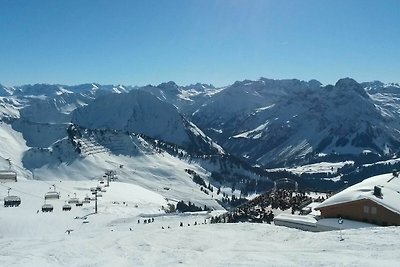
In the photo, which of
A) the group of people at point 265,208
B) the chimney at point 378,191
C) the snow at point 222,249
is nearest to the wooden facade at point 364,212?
the chimney at point 378,191

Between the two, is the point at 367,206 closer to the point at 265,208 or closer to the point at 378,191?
the point at 378,191

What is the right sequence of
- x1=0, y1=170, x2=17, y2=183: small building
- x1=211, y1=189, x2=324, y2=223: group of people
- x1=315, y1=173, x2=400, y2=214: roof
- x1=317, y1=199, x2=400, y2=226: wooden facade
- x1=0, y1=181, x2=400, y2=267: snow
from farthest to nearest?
x1=0, y1=170, x2=17, y2=183: small building → x1=211, y1=189, x2=324, y2=223: group of people → x1=315, y1=173, x2=400, y2=214: roof → x1=317, y1=199, x2=400, y2=226: wooden facade → x1=0, y1=181, x2=400, y2=267: snow

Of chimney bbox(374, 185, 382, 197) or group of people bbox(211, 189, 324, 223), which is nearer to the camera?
chimney bbox(374, 185, 382, 197)

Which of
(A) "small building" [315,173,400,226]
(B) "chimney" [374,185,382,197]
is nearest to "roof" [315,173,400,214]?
(A) "small building" [315,173,400,226]

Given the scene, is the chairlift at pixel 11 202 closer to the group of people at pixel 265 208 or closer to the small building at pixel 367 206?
the group of people at pixel 265 208

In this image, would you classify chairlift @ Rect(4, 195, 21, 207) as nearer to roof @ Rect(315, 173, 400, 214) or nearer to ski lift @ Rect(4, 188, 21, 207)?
ski lift @ Rect(4, 188, 21, 207)

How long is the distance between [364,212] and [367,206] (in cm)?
67

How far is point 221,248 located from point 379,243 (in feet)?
28.2

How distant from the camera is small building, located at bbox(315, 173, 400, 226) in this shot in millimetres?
42944

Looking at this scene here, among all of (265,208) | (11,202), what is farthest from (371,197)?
(11,202)

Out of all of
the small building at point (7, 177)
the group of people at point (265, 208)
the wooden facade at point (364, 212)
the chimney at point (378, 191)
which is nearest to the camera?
the wooden facade at point (364, 212)

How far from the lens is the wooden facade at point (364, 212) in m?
42.8

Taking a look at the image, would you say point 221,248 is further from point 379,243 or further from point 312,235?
point 379,243

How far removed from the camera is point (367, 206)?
144 feet
